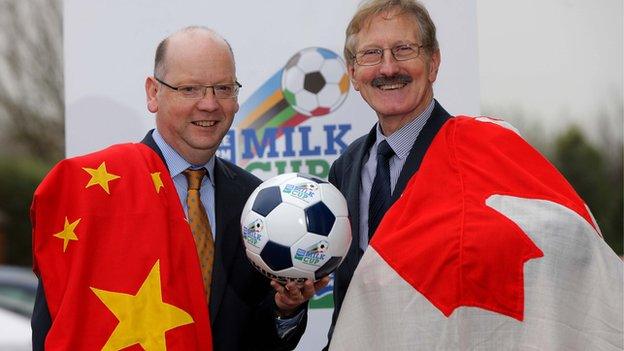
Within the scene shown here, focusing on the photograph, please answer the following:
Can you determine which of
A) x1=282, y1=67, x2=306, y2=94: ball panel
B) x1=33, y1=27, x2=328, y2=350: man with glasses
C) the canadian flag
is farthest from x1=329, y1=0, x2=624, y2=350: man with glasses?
x1=282, y1=67, x2=306, y2=94: ball panel

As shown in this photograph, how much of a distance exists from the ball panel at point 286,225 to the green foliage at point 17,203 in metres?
15.1

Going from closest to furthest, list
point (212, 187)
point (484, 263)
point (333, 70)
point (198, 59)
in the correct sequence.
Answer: point (484, 263) < point (198, 59) < point (212, 187) < point (333, 70)

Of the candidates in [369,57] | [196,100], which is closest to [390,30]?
[369,57]

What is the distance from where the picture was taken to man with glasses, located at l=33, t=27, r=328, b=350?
3.24 metres

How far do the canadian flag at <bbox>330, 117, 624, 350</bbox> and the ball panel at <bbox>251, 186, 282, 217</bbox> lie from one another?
1.25 feet

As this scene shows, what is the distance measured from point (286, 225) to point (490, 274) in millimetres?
709

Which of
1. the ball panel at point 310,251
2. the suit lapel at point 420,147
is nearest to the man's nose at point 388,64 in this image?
the suit lapel at point 420,147

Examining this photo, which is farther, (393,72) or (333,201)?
(393,72)

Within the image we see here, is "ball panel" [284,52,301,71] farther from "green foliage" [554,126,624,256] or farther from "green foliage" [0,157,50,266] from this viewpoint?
"green foliage" [0,157,50,266]

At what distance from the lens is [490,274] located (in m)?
2.59

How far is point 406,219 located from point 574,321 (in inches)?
23.6

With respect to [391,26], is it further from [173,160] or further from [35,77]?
[35,77]

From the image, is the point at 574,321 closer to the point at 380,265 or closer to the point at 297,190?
the point at 380,265

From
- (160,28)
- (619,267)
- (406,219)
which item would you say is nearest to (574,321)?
(619,267)
